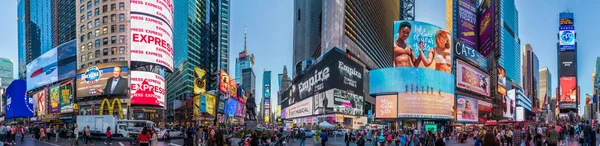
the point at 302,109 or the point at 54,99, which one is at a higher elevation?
the point at 54,99

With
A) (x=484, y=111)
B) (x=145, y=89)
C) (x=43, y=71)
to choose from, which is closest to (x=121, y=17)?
(x=145, y=89)

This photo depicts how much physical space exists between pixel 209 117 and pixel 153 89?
38993 millimetres

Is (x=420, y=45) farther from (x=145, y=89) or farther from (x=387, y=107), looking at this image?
(x=145, y=89)

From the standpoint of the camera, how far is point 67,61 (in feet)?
293

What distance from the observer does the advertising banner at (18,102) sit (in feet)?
334

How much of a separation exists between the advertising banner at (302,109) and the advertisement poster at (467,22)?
1670 inches

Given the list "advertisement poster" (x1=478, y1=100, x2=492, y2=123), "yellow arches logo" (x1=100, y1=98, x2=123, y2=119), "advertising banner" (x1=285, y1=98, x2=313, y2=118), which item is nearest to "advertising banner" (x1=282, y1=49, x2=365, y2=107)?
"advertising banner" (x1=285, y1=98, x2=313, y2=118)

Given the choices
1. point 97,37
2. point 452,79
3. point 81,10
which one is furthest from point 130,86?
point 452,79

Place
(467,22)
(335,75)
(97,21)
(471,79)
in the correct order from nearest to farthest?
(97,21), (335,75), (471,79), (467,22)

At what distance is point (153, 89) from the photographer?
78750 millimetres

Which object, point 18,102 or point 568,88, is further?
point 568,88

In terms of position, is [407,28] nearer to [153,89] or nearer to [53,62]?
[153,89]

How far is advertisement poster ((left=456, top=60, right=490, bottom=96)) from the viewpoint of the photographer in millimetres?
102062

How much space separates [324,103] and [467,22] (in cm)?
5483
